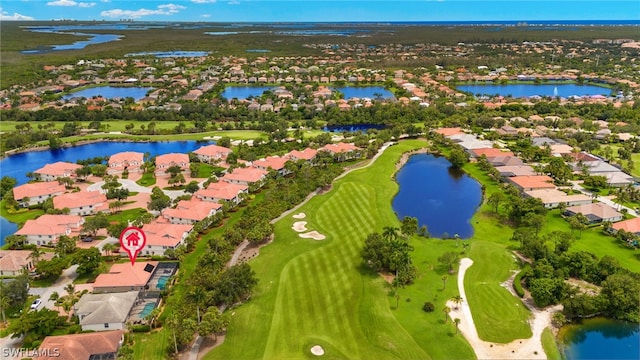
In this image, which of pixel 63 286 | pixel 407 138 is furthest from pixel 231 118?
pixel 63 286

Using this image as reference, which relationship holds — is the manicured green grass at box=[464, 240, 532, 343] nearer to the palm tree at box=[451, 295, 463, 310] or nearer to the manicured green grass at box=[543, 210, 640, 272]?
the palm tree at box=[451, 295, 463, 310]

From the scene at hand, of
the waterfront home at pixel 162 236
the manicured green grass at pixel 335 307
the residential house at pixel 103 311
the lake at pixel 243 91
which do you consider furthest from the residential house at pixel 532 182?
the lake at pixel 243 91

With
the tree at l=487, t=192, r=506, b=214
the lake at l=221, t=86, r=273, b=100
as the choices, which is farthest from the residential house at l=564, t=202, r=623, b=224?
the lake at l=221, t=86, r=273, b=100

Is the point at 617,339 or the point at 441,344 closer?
the point at 441,344

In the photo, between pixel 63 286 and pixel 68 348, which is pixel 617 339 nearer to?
pixel 68 348

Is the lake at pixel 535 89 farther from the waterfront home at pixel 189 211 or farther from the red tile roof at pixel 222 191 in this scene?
the waterfront home at pixel 189 211

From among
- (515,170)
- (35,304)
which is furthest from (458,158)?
(35,304)

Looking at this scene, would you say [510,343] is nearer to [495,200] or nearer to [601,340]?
[601,340]
